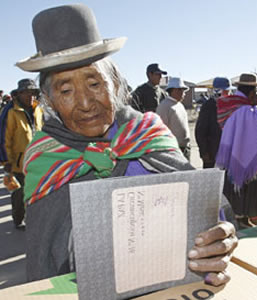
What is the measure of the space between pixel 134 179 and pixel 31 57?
0.66m

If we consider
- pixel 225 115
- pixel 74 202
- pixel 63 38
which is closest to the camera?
pixel 74 202

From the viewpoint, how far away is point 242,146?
133 inches

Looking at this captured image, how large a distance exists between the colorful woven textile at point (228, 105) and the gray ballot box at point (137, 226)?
9.29ft

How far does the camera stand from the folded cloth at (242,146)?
11.0 feet

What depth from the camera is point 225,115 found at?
3.59 metres

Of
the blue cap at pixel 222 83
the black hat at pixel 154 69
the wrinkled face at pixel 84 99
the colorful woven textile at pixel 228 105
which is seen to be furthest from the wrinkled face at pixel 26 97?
the wrinkled face at pixel 84 99

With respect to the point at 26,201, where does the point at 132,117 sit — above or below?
above

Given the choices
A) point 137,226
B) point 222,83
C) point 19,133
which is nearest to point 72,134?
Answer: point 137,226

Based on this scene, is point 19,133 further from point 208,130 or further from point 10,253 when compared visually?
point 208,130

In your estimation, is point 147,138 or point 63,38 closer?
point 63,38

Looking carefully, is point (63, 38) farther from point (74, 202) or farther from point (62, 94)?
point (74, 202)

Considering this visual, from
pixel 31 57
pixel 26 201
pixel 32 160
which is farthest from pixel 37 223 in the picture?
pixel 31 57

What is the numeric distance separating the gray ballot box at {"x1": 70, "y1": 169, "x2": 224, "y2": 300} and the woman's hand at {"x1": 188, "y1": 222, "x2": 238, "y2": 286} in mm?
17

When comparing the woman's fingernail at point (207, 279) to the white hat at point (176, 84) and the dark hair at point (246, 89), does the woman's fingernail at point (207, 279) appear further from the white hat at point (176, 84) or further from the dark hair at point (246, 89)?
the white hat at point (176, 84)
